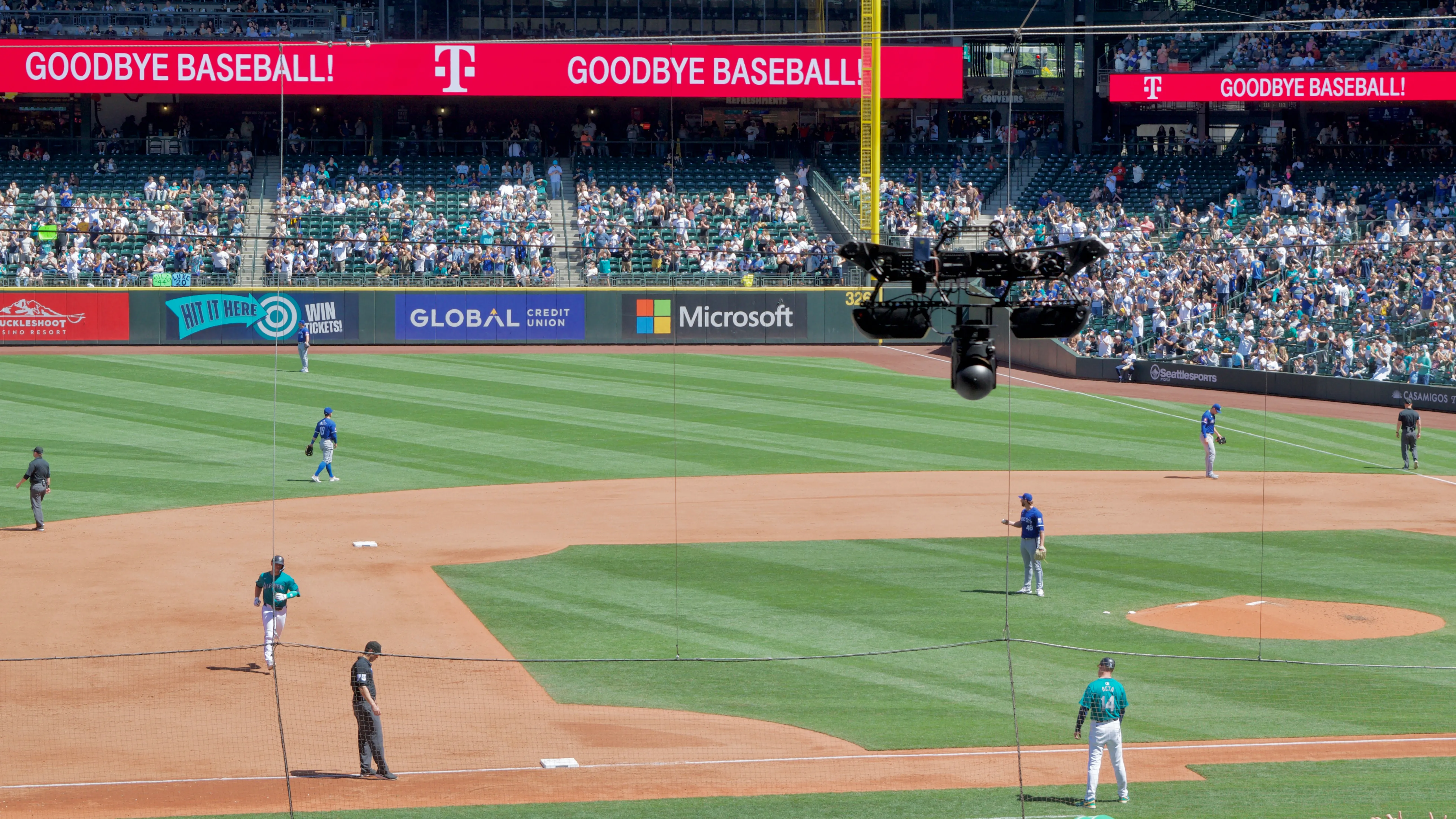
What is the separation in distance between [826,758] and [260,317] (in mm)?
36817

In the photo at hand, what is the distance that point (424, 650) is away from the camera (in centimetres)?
1912

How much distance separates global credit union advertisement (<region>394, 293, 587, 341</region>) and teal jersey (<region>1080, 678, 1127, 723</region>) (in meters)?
37.2

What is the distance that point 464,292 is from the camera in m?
49.2

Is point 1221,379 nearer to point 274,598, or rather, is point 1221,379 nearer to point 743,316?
point 743,316

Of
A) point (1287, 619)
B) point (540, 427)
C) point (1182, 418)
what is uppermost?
point (1182, 418)

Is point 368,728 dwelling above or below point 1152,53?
below

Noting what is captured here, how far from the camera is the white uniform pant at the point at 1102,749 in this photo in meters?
13.9

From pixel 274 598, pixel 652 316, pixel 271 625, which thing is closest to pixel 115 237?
pixel 652 316

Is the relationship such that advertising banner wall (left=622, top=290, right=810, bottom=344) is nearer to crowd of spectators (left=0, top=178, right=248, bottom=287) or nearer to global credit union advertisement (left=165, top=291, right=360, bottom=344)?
global credit union advertisement (left=165, top=291, right=360, bottom=344)

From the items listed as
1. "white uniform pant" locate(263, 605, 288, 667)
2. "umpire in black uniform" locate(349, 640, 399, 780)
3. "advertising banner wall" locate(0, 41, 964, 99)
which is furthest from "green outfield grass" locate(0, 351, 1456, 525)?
"umpire in black uniform" locate(349, 640, 399, 780)

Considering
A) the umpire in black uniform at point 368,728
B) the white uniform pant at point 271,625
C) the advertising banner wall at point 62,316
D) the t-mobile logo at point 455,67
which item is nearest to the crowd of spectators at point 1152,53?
the t-mobile logo at point 455,67

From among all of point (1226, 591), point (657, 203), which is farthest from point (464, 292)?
point (1226, 591)

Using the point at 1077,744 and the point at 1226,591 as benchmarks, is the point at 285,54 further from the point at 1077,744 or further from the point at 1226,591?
the point at 1077,744

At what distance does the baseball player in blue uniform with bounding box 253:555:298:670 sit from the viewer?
18281mm
